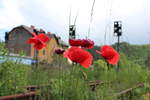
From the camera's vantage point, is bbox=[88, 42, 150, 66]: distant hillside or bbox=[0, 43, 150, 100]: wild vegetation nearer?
bbox=[0, 43, 150, 100]: wild vegetation

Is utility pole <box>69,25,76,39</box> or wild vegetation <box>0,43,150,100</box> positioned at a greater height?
utility pole <box>69,25,76,39</box>

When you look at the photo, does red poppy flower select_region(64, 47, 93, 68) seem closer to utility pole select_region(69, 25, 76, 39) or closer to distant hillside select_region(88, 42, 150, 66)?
utility pole select_region(69, 25, 76, 39)

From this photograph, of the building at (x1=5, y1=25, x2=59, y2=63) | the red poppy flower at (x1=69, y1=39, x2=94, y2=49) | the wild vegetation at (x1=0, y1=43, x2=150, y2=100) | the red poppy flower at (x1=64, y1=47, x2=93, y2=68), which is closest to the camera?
the red poppy flower at (x1=64, y1=47, x2=93, y2=68)

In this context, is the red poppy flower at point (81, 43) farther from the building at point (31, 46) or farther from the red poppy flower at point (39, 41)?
the building at point (31, 46)


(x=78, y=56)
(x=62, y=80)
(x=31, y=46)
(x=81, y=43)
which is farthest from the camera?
(x=31, y=46)

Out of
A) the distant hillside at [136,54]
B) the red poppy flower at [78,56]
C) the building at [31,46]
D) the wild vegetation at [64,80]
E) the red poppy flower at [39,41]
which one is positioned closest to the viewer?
the red poppy flower at [78,56]

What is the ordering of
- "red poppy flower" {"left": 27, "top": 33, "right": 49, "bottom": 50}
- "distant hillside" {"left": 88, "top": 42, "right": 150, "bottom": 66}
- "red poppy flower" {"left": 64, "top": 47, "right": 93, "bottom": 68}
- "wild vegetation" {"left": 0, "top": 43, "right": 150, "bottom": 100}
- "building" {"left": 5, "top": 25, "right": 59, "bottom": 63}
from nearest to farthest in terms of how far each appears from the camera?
"red poppy flower" {"left": 64, "top": 47, "right": 93, "bottom": 68}
"red poppy flower" {"left": 27, "top": 33, "right": 49, "bottom": 50}
"wild vegetation" {"left": 0, "top": 43, "right": 150, "bottom": 100}
"building" {"left": 5, "top": 25, "right": 59, "bottom": 63}
"distant hillside" {"left": 88, "top": 42, "right": 150, "bottom": 66}

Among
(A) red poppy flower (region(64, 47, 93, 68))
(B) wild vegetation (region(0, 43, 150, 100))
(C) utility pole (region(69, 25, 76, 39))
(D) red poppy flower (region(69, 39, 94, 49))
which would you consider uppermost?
(C) utility pole (region(69, 25, 76, 39))

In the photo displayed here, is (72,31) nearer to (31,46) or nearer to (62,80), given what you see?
(62,80)

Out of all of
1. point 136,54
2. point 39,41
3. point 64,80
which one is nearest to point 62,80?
point 64,80

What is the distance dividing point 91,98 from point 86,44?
58cm

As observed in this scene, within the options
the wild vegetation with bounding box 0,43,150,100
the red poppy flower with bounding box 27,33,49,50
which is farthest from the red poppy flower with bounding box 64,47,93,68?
the red poppy flower with bounding box 27,33,49,50

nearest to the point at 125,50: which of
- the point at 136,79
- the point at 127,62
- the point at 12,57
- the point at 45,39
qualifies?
the point at 127,62

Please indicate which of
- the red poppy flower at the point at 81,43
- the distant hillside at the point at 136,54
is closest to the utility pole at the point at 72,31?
the red poppy flower at the point at 81,43
